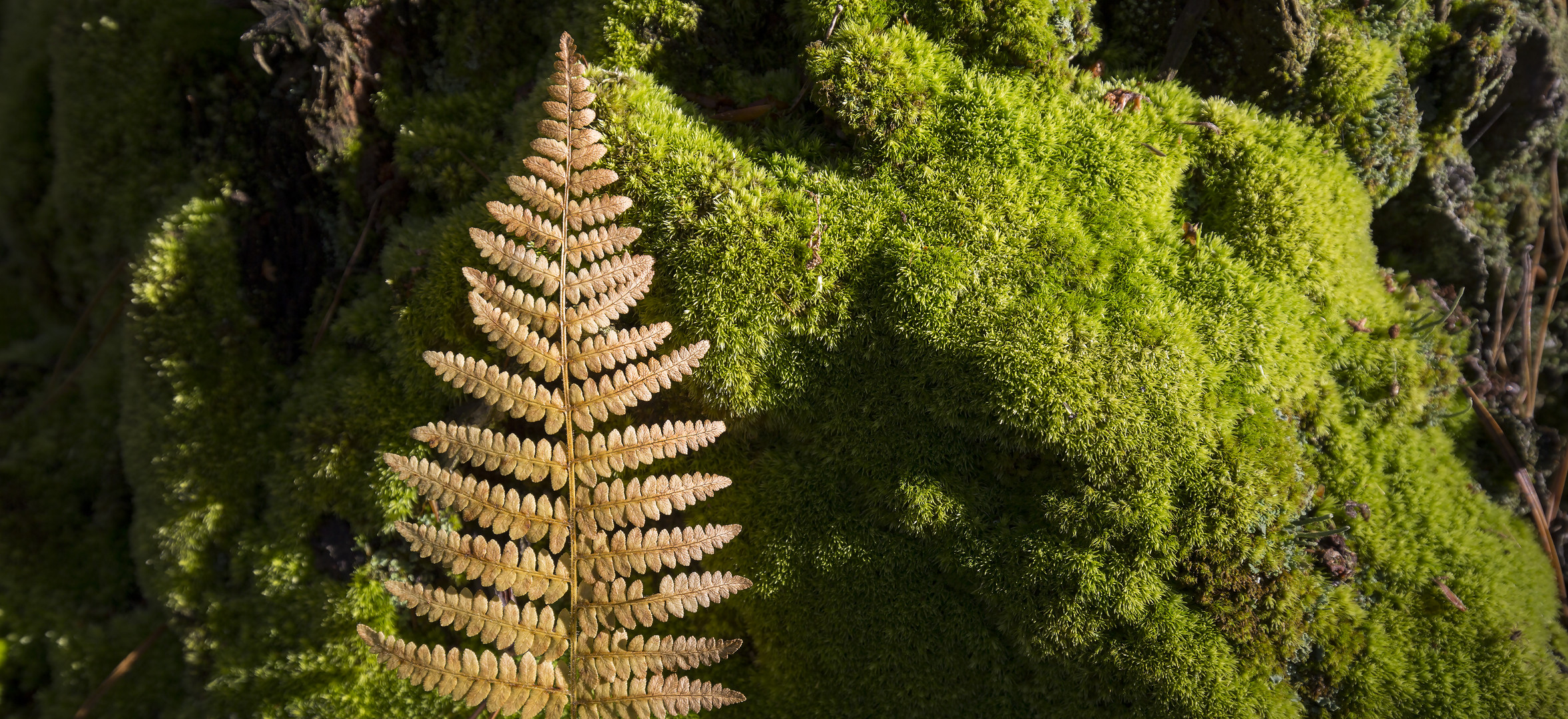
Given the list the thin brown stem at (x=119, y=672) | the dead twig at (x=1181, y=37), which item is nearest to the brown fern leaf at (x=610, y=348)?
the dead twig at (x=1181, y=37)

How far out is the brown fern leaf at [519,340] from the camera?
259cm

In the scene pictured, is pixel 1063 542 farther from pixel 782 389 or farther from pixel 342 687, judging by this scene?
pixel 342 687

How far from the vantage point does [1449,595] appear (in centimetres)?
328

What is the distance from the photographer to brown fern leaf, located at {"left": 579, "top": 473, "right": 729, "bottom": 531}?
8.47 feet

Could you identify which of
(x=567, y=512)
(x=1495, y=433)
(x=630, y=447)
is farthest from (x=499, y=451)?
(x=1495, y=433)

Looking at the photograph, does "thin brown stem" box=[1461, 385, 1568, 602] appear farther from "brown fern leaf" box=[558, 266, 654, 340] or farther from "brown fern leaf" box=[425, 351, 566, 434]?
"brown fern leaf" box=[425, 351, 566, 434]

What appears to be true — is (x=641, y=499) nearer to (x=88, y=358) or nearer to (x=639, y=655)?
(x=639, y=655)

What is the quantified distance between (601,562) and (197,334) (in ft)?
10.5

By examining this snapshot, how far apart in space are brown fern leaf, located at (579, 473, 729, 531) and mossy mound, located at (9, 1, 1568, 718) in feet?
2.44

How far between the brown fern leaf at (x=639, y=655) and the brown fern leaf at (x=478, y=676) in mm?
139

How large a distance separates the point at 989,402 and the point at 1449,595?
2.28 metres

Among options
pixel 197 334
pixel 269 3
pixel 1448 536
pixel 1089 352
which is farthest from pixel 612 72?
pixel 1448 536

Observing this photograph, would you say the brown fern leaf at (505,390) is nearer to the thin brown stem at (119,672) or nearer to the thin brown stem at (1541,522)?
the thin brown stem at (119,672)

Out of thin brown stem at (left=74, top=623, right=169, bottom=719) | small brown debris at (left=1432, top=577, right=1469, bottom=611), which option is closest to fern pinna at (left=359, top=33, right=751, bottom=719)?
thin brown stem at (left=74, top=623, right=169, bottom=719)
